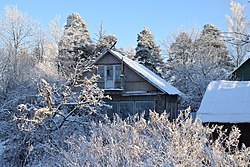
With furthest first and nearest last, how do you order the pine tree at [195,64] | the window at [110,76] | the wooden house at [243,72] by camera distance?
the pine tree at [195,64]
the wooden house at [243,72]
the window at [110,76]

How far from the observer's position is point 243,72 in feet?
81.1

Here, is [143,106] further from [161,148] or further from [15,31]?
[161,148]

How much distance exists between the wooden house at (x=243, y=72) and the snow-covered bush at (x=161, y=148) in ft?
64.1

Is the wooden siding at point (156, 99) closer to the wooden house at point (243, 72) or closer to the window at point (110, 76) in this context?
the window at point (110, 76)

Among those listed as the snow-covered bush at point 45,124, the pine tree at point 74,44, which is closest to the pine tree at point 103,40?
the pine tree at point 74,44

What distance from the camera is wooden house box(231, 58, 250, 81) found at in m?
24.4

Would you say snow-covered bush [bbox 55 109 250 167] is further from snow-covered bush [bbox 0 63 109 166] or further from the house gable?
the house gable

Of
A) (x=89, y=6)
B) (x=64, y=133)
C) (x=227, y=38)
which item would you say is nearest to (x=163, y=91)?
(x=89, y=6)

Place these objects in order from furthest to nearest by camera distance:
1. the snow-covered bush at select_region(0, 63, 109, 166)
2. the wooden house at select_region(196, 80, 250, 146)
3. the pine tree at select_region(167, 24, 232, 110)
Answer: the pine tree at select_region(167, 24, 232, 110) < the snow-covered bush at select_region(0, 63, 109, 166) < the wooden house at select_region(196, 80, 250, 146)

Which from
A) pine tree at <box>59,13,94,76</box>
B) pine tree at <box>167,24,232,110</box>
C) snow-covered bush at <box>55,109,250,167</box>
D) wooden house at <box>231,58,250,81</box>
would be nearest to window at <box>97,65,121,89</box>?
pine tree at <box>167,24,232,110</box>

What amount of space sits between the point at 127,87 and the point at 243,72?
28.1ft

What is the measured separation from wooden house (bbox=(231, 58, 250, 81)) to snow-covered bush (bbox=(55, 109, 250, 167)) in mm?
19531

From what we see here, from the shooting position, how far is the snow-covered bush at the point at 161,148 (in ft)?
15.7

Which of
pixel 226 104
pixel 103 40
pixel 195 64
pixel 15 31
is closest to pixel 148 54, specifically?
Answer: pixel 103 40
